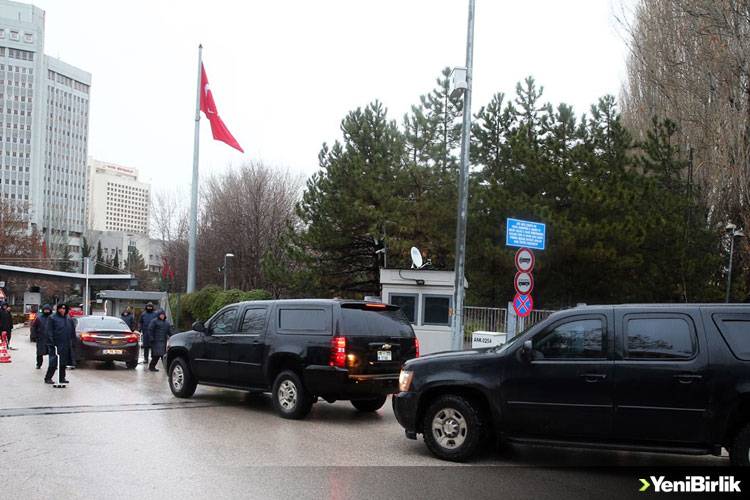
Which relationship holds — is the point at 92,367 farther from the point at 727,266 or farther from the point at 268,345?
the point at 727,266

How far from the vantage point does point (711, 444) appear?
21.1 feet

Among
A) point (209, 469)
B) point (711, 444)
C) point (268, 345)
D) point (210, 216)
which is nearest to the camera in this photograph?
point (711, 444)

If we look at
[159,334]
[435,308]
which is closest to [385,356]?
[435,308]

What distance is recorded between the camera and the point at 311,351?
33.7ft

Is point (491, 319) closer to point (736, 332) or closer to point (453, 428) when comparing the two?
point (453, 428)

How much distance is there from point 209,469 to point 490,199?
1918 centimetres

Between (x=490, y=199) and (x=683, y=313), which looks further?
(x=490, y=199)

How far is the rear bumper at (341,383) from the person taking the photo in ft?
32.7

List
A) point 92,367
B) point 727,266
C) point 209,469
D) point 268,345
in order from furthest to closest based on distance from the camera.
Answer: point 727,266 < point 92,367 < point 268,345 < point 209,469

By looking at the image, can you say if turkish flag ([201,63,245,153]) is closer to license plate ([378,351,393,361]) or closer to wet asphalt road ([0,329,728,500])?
wet asphalt road ([0,329,728,500])

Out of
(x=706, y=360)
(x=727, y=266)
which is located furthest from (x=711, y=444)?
(x=727, y=266)

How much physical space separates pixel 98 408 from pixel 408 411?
18.9 feet

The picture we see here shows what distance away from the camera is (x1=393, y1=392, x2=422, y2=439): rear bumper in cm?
793

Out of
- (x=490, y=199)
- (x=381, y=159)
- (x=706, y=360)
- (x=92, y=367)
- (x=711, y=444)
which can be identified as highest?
(x=381, y=159)
